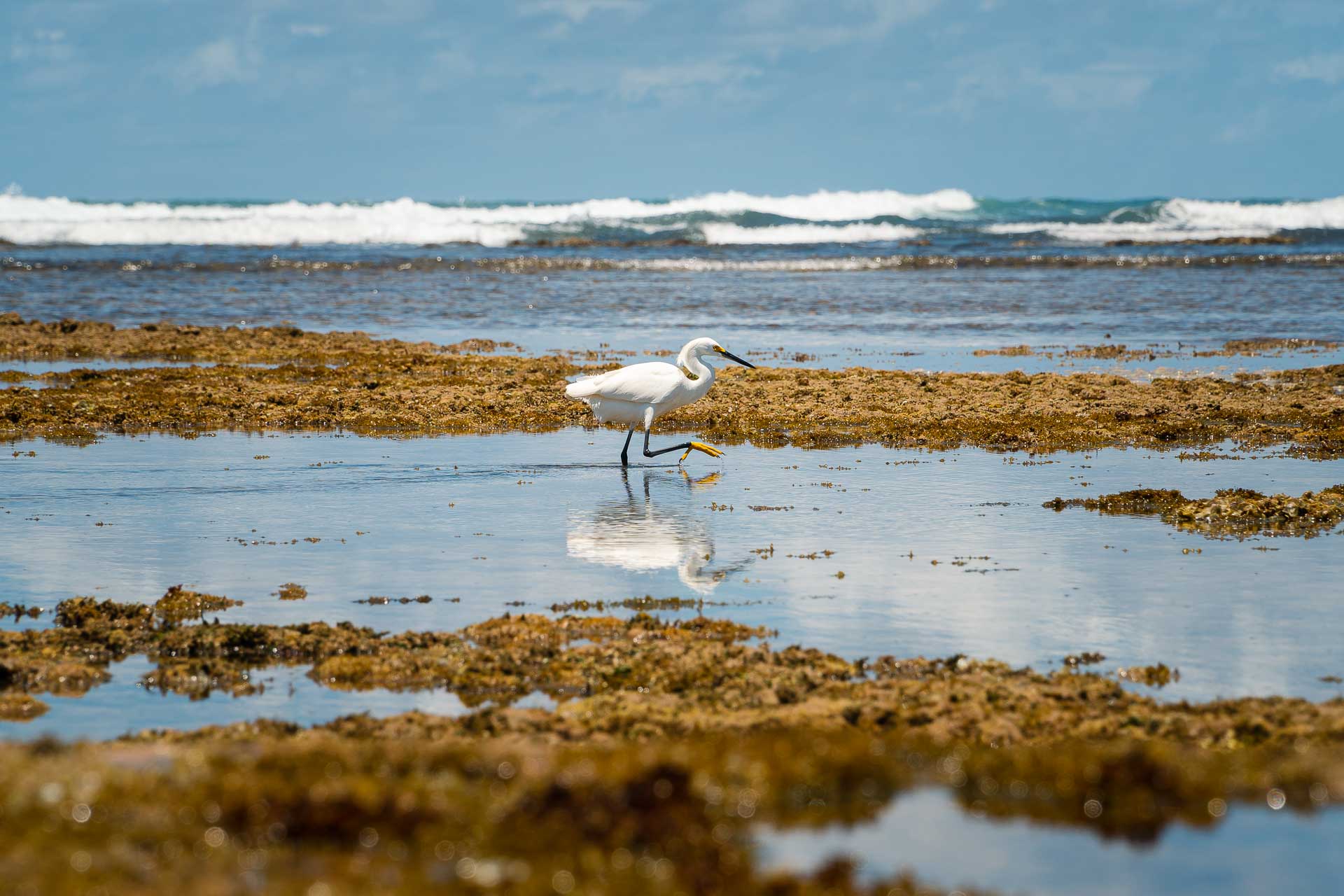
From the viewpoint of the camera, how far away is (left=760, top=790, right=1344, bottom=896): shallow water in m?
4.35

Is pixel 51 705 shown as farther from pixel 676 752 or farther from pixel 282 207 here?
pixel 282 207

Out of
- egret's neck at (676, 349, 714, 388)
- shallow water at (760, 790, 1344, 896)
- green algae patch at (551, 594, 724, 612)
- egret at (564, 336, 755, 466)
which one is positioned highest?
egret's neck at (676, 349, 714, 388)

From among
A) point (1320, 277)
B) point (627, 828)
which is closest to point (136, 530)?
point (627, 828)

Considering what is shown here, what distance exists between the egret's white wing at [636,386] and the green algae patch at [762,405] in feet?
4.58

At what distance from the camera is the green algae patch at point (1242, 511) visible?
9680mm

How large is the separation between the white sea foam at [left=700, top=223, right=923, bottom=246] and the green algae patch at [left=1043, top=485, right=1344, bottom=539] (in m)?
57.7

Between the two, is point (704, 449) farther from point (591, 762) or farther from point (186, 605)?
point (591, 762)

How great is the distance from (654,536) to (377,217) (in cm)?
7606

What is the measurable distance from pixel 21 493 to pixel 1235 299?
2654 cm

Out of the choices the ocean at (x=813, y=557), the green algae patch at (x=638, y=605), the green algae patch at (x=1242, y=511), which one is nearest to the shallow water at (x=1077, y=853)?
the ocean at (x=813, y=557)

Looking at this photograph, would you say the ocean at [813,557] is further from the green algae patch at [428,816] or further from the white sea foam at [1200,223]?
the white sea foam at [1200,223]

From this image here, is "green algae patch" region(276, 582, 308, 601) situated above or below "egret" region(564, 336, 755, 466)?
below

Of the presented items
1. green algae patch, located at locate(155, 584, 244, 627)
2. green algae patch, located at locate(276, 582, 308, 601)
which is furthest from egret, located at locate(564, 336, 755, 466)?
green algae patch, located at locate(155, 584, 244, 627)

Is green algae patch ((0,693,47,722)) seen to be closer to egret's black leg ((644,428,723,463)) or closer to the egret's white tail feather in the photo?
egret's black leg ((644,428,723,463))
